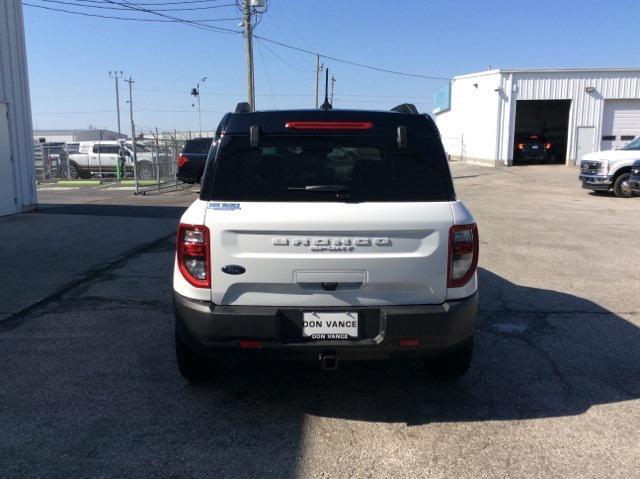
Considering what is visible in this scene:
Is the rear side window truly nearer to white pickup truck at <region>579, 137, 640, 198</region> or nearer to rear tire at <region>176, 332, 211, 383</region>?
white pickup truck at <region>579, 137, 640, 198</region>

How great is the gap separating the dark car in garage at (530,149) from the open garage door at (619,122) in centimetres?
320

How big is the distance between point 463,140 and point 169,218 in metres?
31.9

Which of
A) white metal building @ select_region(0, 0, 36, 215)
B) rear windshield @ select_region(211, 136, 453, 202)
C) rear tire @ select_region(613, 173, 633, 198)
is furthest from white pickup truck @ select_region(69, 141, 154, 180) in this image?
rear windshield @ select_region(211, 136, 453, 202)

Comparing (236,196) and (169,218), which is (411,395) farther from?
(169,218)

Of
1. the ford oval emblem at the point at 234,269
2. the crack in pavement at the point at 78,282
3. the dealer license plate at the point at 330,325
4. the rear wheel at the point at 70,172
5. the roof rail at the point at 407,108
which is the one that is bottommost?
the crack in pavement at the point at 78,282

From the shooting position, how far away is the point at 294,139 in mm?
3652

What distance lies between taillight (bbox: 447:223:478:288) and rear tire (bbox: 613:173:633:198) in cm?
1681

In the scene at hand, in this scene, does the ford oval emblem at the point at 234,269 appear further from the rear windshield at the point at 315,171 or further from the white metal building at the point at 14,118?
the white metal building at the point at 14,118

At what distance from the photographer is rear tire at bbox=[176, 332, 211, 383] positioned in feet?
12.9

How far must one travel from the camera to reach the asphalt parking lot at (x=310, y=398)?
321 cm

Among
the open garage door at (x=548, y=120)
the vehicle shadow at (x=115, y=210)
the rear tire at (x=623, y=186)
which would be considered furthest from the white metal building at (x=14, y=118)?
the open garage door at (x=548, y=120)

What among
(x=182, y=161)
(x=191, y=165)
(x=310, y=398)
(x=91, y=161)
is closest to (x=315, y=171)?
(x=310, y=398)

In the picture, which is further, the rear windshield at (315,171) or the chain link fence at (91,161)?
the chain link fence at (91,161)

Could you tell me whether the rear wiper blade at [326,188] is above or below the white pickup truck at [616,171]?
above
